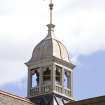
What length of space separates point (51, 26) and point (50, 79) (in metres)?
5.34

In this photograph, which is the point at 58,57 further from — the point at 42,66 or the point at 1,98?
the point at 1,98

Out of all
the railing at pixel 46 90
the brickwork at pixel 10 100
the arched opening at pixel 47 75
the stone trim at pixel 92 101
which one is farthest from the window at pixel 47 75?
the stone trim at pixel 92 101

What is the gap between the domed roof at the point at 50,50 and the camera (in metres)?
74.9

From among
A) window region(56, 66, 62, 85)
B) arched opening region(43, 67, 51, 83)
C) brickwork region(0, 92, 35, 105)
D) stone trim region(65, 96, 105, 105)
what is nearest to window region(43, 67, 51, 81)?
arched opening region(43, 67, 51, 83)

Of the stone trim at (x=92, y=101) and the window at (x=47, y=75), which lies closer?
the stone trim at (x=92, y=101)

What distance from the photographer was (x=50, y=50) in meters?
75.0

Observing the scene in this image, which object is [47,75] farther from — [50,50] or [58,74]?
[50,50]

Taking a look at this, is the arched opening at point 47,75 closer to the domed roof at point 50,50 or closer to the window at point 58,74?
the window at point 58,74

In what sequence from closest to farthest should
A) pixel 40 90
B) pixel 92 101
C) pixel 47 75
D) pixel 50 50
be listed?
pixel 92 101 < pixel 40 90 < pixel 50 50 < pixel 47 75

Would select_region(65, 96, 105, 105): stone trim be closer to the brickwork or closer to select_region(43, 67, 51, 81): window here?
the brickwork

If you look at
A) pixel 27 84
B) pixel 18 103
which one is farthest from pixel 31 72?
pixel 18 103

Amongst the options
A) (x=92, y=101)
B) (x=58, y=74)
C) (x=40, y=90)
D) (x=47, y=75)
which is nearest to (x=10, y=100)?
(x=40, y=90)

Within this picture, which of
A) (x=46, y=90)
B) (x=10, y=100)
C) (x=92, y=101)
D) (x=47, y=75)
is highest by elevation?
(x=47, y=75)

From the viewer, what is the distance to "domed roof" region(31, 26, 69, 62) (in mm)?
74938
